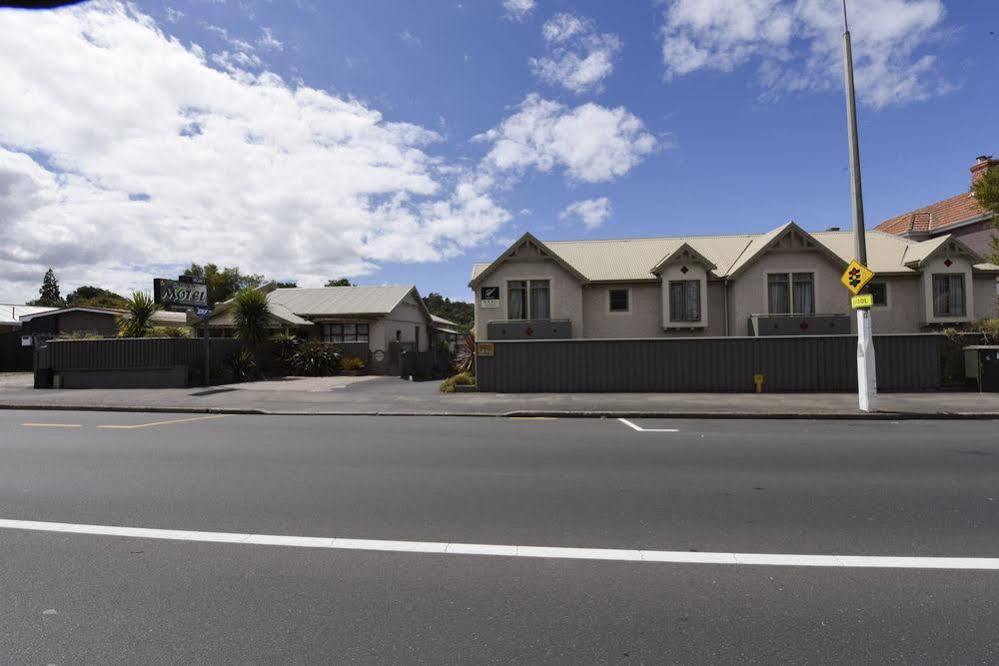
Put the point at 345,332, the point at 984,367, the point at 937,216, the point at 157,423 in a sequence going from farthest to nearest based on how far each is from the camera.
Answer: the point at 937,216
the point at 345,332
the point at 984,367
the point at 157,423

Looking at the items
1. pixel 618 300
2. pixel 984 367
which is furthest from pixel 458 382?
pixel 984 367

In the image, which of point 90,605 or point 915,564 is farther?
point 915,564

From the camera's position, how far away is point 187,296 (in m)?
19.8

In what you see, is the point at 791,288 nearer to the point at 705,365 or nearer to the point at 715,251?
the point at 715,251

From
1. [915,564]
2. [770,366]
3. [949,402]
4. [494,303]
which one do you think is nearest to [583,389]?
[770,366]

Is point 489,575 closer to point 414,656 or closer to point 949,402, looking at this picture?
point 414,656

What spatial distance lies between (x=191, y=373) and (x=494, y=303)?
11.6 m

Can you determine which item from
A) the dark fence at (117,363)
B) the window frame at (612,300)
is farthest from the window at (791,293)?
the dark fence at (117,363)

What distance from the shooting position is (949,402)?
13461 mm

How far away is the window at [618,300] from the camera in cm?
2369

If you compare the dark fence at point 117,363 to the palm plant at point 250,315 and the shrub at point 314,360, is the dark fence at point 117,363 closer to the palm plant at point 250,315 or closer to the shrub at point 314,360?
the palm plant at point 250,315

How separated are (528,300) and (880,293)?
14.5m

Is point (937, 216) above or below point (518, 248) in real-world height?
above

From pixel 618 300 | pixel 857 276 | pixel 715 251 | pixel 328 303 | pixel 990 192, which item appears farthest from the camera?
pixel 328 303
